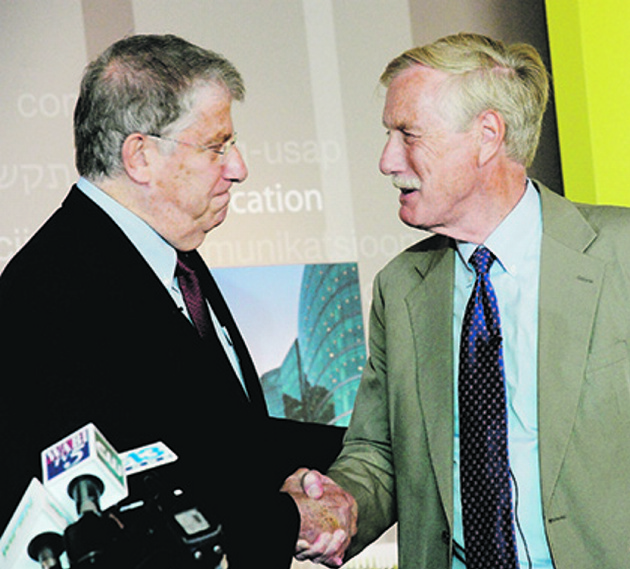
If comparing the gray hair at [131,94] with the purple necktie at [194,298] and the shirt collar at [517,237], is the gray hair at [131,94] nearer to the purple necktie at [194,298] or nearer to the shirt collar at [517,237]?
the purple necktie at [194,298]

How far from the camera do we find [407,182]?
2576 millimetres

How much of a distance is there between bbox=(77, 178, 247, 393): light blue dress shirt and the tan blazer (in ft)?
1.90

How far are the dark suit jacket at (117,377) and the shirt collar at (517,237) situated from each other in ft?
2.35

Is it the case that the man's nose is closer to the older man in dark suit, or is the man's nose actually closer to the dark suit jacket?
the older man in dark suit

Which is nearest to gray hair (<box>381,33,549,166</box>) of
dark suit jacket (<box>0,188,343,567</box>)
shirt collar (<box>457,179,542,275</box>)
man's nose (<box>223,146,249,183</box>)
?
shirt collar (<box>457,179,542,275</box>)

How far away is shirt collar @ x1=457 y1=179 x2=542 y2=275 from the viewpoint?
2.43m

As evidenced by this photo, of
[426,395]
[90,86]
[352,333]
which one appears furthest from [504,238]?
[352,333]

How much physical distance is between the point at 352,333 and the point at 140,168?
235 centimetres

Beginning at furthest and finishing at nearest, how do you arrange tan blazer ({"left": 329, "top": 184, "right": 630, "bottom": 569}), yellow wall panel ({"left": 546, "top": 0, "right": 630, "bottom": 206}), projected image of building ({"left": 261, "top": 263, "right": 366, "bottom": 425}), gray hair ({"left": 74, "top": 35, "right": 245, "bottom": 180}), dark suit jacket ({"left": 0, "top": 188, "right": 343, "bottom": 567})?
projected image of building ({"left": 261, "top": 263, "right": 366, "bottom": 425}) → yellow wall panel ({"left": 546, "top": 0, "right": 630, "bottom": 206}) → gray hair ({"left": 74, "top": 35, "right": 245, "bottom": 180}) → tan blazer ({"left": 329, "top": 184, "right": 630, "bottom": 569}) → dark suit jacket ({"left": 0, "top": 188, "right": 343, "bottom": 567})

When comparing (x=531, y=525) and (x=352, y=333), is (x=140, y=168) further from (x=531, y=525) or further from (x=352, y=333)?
(x=352, y=333)

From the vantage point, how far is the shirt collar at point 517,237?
2.43 metres

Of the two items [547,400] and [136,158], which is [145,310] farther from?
[547,400]

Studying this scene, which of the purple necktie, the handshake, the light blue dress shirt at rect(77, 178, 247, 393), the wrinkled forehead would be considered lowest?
the handshake

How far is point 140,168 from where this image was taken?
239 cm
